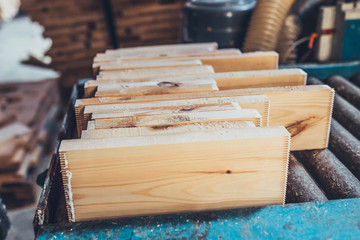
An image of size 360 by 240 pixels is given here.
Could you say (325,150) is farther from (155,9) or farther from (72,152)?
(155,9)

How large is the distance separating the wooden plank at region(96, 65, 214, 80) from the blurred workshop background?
2.21 ft

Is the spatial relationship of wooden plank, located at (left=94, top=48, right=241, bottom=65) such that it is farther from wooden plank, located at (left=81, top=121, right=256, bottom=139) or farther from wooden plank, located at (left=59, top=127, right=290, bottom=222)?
wooden plank, located at (left=59, top=127, right=290, bottom=222)

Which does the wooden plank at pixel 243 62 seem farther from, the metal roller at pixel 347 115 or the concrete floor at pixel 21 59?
the concrete floor at pixel 21 59

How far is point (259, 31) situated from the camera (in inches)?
138

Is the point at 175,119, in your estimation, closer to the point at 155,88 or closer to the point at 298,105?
the point at 155,88

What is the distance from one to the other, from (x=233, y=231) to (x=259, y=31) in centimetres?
262

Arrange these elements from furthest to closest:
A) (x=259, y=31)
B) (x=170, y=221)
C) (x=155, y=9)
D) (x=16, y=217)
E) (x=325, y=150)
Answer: (x=155, y=9)
(x=16, y=217)
(x=259, y=31)
(x=325, y=150)
(x=170, y=221)

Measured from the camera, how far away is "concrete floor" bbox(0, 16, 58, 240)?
13.5ft

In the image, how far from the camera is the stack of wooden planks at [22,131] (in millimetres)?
4332

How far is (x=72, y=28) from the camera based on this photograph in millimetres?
5680

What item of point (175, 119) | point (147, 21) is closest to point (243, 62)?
point (175, 119)

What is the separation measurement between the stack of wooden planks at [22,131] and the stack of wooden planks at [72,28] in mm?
537

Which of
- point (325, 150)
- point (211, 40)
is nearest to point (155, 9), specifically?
point (211, 40)

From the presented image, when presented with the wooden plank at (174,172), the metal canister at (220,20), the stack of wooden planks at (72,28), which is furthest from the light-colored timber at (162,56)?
the stack of wooden planks at (72,28)
